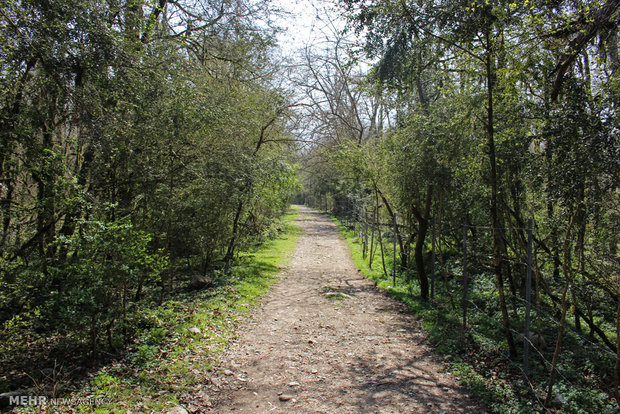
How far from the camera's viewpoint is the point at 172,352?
4.93m

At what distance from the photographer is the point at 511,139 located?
198 inches

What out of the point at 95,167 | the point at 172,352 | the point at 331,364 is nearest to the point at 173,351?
the point at 172,352

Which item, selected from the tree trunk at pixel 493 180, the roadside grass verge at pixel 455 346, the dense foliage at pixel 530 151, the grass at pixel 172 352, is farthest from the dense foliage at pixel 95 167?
the tree trunk at pixel 493 180

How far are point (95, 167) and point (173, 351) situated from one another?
314 cm

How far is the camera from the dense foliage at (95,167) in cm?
435

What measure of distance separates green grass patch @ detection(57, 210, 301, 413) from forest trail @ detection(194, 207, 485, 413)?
0.28m

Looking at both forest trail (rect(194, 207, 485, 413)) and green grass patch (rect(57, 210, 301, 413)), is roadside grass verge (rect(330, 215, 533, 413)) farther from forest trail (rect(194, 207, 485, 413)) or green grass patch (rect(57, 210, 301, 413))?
green grass patch (rect(57, 210, 301, 413))

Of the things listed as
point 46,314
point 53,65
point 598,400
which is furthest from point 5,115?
point 598,400

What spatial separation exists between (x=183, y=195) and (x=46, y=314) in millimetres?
3486

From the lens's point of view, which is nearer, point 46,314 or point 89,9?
point 46,314

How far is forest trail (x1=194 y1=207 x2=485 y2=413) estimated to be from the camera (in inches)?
158

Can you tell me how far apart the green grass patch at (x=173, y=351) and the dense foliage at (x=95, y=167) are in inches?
17.4

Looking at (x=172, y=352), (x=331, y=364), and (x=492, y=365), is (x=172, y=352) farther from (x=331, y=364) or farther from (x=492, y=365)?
(x=492, y=365)

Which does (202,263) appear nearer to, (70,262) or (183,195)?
(183,195)
